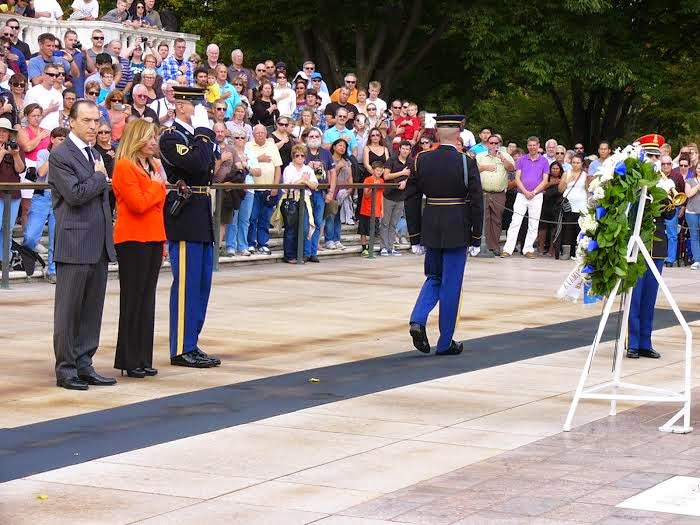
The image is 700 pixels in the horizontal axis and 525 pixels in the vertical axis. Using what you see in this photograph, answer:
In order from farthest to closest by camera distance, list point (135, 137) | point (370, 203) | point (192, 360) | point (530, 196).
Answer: point (530, 196), point (370, 203), point (192, 360), point (135, 137)

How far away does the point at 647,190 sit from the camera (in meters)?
10.1

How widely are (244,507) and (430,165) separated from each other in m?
6.52

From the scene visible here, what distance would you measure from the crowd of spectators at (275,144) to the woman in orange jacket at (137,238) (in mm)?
6049

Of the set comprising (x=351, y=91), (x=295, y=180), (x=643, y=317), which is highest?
(x=351, y=91)

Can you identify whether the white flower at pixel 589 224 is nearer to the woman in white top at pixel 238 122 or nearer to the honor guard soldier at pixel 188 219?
the honor guard soldier at pixel 188 219

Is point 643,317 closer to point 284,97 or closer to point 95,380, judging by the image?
point 95,380

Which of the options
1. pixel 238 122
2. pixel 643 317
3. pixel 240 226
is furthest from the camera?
pixel 238 122

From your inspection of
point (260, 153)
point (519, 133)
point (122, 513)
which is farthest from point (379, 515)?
point (519, 133)

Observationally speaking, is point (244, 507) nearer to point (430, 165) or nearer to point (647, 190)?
point (647, 190)

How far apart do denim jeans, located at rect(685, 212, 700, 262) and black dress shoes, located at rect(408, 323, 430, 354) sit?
1221 centimetres

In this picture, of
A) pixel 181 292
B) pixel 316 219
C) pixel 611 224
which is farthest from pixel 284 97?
pixel 611 224

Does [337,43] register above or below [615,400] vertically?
above

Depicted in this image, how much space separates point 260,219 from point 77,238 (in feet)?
34.3

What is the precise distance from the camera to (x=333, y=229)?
2266 cm
